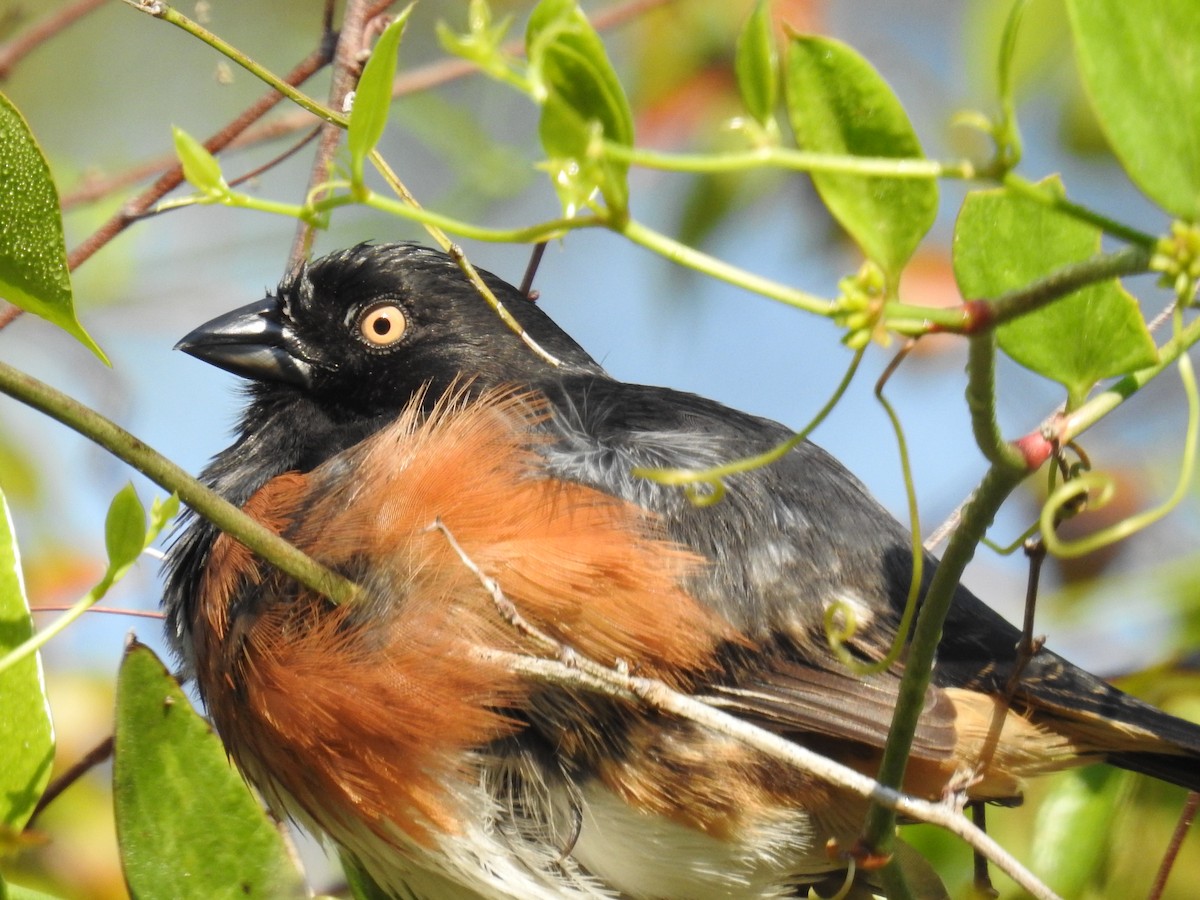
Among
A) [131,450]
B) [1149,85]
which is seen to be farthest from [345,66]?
[1149,85]

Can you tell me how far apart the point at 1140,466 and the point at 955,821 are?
326cm

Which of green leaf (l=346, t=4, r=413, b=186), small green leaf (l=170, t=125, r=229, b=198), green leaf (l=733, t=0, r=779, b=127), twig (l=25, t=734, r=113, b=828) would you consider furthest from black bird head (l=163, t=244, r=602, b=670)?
green leaf (l=733, t=0, r=779, b=127)

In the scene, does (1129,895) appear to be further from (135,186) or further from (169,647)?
(135,186)

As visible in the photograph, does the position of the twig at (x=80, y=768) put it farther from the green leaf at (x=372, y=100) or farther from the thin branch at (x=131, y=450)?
the green leaf at (x=372, y=100)

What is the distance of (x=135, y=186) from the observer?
149 inches

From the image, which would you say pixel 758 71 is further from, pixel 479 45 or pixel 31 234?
pixel 31 234

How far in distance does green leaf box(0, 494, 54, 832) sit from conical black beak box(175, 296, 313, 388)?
136 cm

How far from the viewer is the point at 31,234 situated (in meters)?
1.57

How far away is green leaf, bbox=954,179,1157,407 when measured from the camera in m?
1.33

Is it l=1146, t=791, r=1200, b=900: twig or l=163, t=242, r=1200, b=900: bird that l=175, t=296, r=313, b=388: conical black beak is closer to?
l=163, t=242, r=1200, b=900: bird

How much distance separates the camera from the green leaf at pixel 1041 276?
133 cm

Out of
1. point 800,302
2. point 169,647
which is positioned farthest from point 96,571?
point 800,302

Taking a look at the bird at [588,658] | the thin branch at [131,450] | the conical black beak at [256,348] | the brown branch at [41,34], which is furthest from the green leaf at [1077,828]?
the brown branch at [41,34]

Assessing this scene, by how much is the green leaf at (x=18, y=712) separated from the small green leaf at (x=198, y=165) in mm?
627
